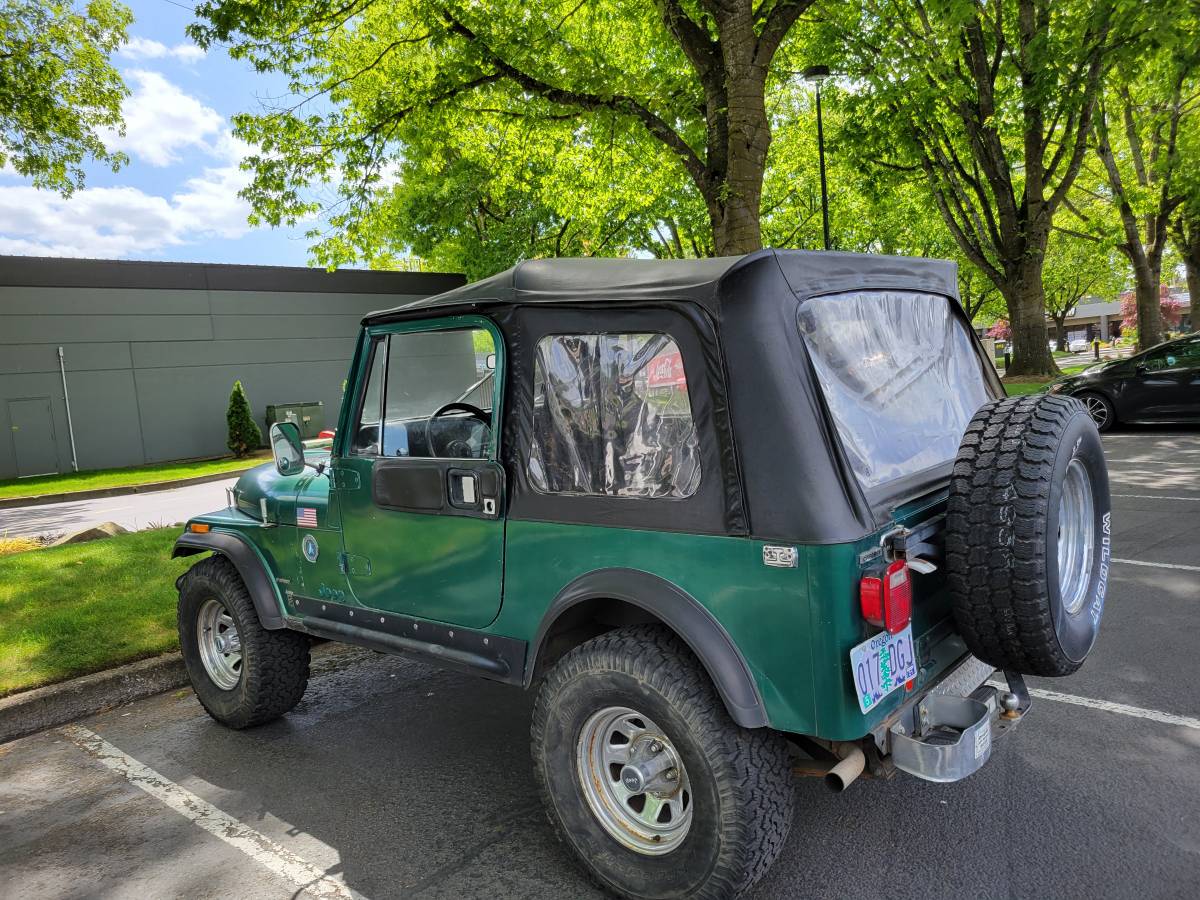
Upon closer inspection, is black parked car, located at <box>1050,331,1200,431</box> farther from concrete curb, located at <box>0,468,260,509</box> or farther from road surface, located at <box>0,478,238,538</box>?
concrete curb, located at <box>0,468,260,509</box>

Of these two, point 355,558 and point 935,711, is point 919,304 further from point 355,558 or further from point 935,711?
point 355,558

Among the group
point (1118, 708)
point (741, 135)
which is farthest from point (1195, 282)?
point (1118, 708)

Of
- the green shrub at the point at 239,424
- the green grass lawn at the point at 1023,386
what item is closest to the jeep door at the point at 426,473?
the green grass lawn at the point at 1023,386

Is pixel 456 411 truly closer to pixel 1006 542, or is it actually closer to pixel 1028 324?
pixel 1006 542

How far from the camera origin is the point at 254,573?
397cm

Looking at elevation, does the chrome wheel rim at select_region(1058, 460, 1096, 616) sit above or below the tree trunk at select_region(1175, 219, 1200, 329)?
below

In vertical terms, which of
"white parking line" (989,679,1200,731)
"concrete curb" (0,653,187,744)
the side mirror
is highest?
the side mirror

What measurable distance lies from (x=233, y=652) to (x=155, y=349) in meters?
20.8

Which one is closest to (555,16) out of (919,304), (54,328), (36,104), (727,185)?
(727,185)

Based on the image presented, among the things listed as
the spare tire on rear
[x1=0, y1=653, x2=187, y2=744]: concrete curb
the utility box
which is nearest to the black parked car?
the spare tire on rear

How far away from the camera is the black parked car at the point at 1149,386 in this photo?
39.4 feet

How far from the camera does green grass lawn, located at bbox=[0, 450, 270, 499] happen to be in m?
17.3

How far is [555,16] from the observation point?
12633 millimetres

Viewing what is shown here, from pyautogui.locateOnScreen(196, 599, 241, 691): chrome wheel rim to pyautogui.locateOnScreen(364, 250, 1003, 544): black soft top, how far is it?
→ 2.20 m
